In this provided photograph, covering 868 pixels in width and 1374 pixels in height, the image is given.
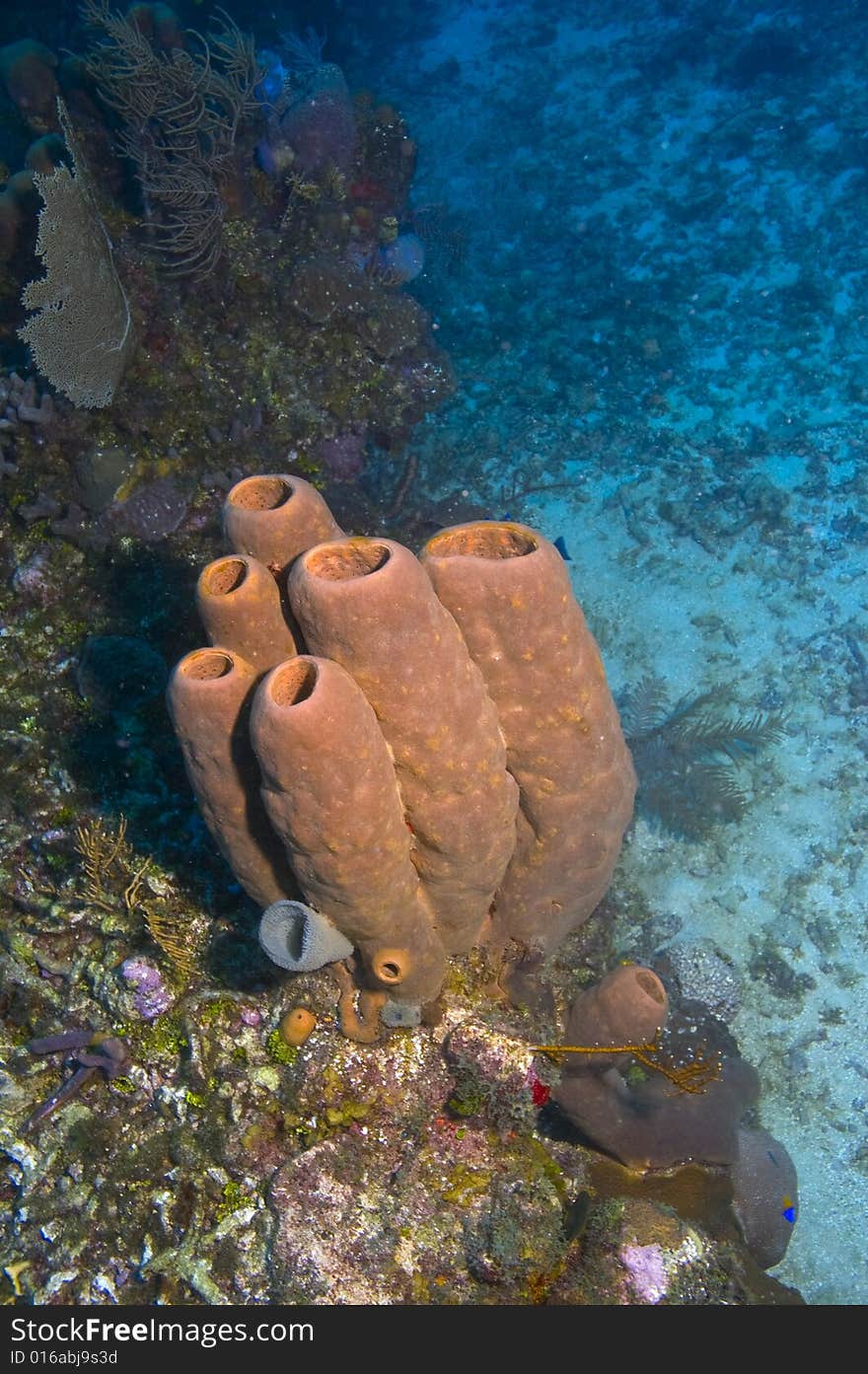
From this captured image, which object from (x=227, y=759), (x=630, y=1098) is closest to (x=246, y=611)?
(x=227, y=759)

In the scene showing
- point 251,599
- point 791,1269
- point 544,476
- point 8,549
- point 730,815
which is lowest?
point 791,1269

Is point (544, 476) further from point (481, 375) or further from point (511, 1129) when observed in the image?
point (511, 1129)

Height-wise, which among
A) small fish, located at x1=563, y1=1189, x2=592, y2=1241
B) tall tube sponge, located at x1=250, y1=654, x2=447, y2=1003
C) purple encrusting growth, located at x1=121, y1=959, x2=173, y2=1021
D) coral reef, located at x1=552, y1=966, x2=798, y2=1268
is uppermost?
tall tube sponge, located at x1=250, y1=654, x2=447, y2=1003

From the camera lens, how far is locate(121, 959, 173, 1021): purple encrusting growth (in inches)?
139

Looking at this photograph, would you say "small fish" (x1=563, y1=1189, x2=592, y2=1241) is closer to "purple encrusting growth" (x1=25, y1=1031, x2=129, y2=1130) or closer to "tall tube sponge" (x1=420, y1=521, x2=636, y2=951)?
"tall tube sponge" (x1=420, y1=521, x2=636, y2=951)

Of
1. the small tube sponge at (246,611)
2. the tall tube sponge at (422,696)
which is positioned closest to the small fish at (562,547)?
the tall tube sponge at (422,696)

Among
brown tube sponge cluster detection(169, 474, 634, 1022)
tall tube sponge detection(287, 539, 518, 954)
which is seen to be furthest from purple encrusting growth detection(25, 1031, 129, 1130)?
tall tube sponge detection(287, 539, 518, 954)

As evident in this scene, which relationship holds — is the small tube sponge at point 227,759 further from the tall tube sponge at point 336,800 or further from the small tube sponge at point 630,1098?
the small tube sponge at point 630,1098

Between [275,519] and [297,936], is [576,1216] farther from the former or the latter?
[275,519]

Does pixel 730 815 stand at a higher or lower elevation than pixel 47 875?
lower

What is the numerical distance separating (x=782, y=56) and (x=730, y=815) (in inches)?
622

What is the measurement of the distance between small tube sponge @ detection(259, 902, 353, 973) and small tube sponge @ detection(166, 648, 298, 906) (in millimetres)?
297

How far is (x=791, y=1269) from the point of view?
4.79 metres
